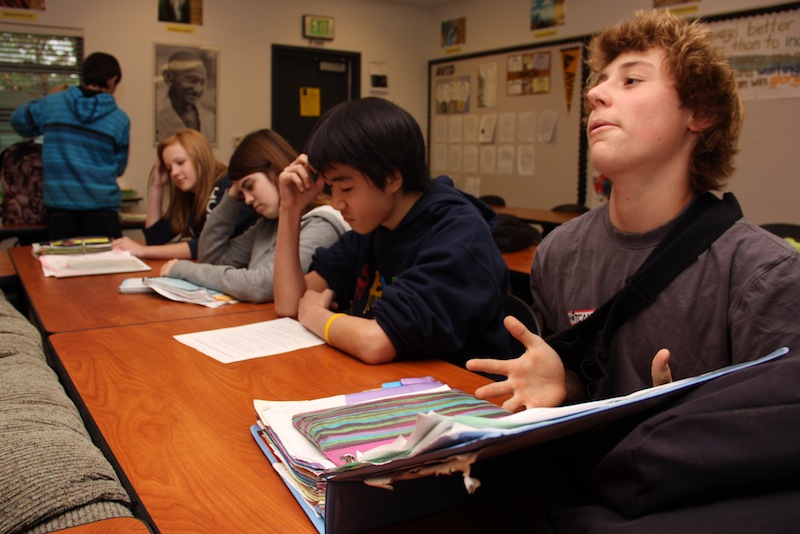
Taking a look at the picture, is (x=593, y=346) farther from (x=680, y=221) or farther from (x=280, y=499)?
(x=280, y=499)

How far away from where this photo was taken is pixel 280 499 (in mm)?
844

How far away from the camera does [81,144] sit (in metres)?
3.96

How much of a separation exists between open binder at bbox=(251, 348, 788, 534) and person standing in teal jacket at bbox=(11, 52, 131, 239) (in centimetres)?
365

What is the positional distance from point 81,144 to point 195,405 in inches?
131

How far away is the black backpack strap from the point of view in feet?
3.69

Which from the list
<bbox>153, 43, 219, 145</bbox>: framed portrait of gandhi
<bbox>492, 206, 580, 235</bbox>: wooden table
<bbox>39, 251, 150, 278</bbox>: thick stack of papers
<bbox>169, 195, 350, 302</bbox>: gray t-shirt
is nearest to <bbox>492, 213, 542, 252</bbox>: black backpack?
<bbox>492, 206, 580, 235</bbox>: wooden table

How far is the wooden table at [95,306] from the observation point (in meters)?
1.77

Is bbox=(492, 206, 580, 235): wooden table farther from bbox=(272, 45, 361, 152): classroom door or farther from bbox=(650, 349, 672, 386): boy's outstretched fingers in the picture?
bbox=(650, 349, 672, 386): boy's outstretched fingers

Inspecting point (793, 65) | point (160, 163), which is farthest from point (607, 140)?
point (793, 65)

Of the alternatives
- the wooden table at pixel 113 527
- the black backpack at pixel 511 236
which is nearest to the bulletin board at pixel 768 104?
the black backpack at pixel 511 236

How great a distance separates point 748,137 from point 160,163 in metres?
3.50

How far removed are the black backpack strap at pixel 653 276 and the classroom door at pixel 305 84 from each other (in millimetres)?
5229

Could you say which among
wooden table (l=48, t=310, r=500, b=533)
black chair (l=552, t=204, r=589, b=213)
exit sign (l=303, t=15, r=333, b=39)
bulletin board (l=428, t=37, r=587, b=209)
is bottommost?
wooden table (l=48, t=310, r=500, b=533)

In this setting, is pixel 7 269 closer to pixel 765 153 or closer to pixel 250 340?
pixel 250 340
